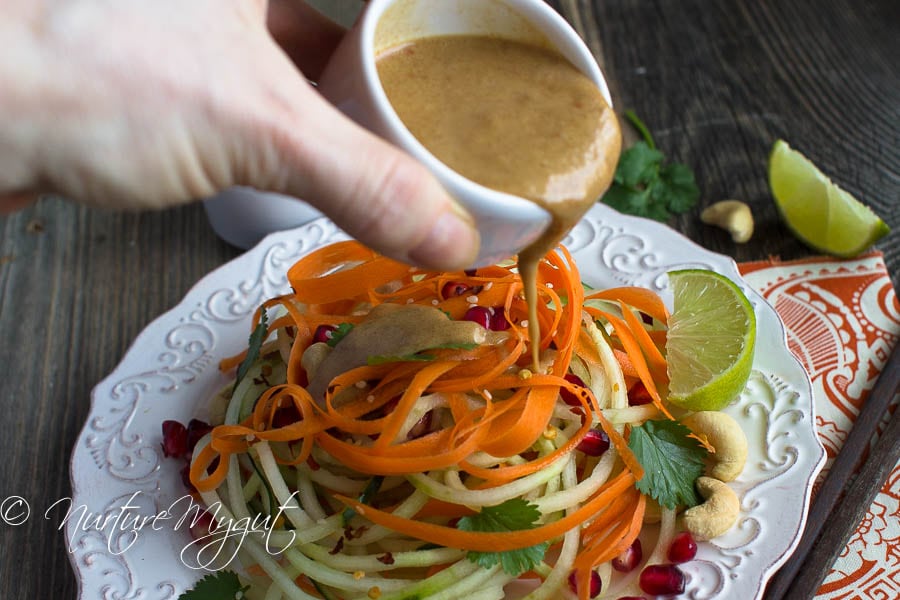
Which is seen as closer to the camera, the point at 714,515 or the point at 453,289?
the point at 714,515

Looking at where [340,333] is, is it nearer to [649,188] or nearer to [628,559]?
[628,559]

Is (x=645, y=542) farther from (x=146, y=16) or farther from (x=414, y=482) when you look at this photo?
(x=146, y=16)

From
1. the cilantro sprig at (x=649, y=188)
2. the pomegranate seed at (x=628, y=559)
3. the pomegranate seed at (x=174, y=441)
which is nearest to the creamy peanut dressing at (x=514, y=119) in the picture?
the pomegranate seed at (x=628, y=559)

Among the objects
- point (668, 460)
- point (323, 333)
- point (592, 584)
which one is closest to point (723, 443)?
point (668, 460)

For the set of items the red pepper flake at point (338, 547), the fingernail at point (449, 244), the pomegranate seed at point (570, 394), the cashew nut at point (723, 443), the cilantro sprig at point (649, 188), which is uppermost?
the fingernail at point (449, 244)

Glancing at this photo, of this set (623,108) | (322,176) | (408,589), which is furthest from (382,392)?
(623,108)

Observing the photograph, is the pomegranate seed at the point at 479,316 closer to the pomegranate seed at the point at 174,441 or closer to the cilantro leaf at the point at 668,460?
the cilantro leaf at the point at 668,460

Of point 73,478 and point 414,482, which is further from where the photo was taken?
point 73,478
